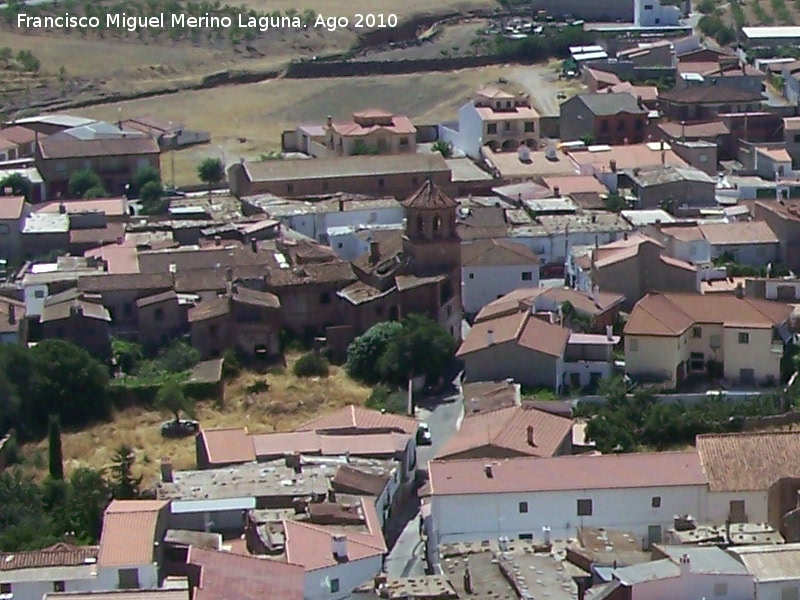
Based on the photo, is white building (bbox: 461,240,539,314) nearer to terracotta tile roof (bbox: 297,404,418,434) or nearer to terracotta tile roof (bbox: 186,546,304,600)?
terracotta tile roof (bbox: 297,404,418,434)

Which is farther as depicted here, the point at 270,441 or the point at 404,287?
the point at 404,287

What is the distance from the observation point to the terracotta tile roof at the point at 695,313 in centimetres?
3819

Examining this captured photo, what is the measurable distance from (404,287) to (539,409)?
649 centimetres

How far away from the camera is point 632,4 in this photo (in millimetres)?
78562

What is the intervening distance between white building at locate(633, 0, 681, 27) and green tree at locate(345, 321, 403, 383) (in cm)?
3695

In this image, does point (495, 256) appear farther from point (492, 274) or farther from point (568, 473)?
point (568, 473)

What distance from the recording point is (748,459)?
31.8 m

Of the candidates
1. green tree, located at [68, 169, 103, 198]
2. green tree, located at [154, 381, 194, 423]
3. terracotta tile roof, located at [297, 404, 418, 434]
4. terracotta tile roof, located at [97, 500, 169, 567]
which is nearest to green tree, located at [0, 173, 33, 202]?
green tree, located at [68, 169, 103, 198]

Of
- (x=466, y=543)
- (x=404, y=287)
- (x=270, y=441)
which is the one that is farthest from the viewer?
(x=404, y=287)

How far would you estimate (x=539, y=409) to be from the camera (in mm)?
36312

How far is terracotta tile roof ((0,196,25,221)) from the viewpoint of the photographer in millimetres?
48000

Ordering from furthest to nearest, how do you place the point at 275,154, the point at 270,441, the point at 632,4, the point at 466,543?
the point at 632,4 < the point at 275,154 < the point at 270,441 < the point at 466,543

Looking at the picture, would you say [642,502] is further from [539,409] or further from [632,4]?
[632,4]

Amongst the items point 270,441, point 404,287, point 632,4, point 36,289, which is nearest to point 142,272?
point 36,289
